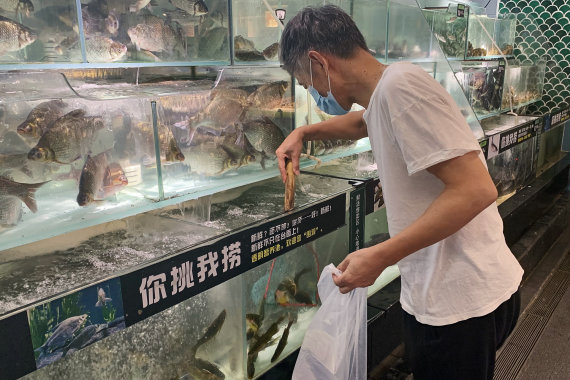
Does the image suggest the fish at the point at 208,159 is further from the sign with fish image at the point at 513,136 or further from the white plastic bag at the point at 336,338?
the sign with fish image at the point at 513,136

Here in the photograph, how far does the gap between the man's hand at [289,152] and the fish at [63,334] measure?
89 cm

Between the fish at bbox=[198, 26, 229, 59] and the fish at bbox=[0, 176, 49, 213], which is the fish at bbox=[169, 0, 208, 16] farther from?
the fish at bbox=[0, 176, 49, 213]

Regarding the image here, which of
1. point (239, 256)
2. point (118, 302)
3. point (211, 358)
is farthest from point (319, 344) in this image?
point (118, 302)

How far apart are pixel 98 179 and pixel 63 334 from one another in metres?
0.44

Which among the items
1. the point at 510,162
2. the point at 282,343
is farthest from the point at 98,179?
the point at 510,162

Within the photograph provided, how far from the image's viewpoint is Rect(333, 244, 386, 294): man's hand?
1.27m

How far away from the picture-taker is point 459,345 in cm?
140

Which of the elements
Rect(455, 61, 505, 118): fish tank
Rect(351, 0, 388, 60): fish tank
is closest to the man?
Rect(351, 0, 388, 60): fish tank

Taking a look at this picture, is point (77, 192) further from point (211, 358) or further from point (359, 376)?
point (359, 376)

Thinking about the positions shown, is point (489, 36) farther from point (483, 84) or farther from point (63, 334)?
point (63, 334)

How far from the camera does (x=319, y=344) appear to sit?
166 centimetres

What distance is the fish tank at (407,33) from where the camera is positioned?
2.74m

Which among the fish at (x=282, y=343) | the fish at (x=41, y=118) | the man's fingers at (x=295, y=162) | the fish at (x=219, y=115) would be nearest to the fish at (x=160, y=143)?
the fish at (x=219, y=115)

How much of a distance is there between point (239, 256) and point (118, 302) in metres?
0.45
